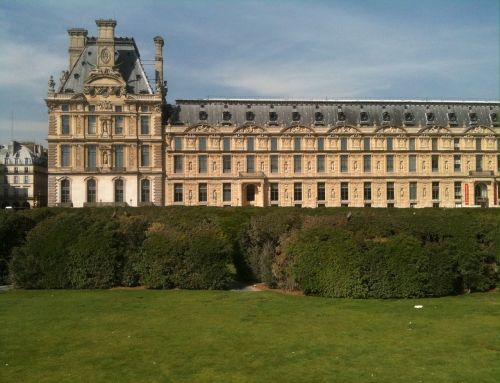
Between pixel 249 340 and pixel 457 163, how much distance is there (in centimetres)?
6610

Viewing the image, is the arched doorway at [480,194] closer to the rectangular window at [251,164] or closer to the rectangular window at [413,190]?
the rectangular window at [413,190]

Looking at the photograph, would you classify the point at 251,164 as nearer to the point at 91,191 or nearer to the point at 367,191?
the point at 367,191

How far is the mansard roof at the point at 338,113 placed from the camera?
7012 cm

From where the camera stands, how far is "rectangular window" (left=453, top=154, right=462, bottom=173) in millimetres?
70812

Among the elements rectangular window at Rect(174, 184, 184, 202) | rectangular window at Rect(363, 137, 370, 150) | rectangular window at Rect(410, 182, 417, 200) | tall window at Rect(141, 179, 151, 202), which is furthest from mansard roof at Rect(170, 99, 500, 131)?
tall window at Rect(141, 179, 151, 202)

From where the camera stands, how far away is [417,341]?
1132 centimetres

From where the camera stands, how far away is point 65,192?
6500 centimetres

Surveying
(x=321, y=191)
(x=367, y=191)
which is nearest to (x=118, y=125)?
(x=321, y=191)

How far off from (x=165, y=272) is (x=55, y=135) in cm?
5098

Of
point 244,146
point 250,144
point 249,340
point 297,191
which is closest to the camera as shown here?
point 249,340

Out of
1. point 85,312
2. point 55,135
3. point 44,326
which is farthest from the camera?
point 55,135

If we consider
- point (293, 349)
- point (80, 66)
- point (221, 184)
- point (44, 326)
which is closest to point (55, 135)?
point (80, 66)

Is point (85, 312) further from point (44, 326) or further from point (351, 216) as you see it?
point (351, 216)

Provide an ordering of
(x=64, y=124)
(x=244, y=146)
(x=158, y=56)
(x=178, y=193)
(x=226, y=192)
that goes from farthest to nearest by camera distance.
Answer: (x=158, y=56), (x=244, y=146), (x=226, y=192), (x=178, y=193), (x=64, y=124)
